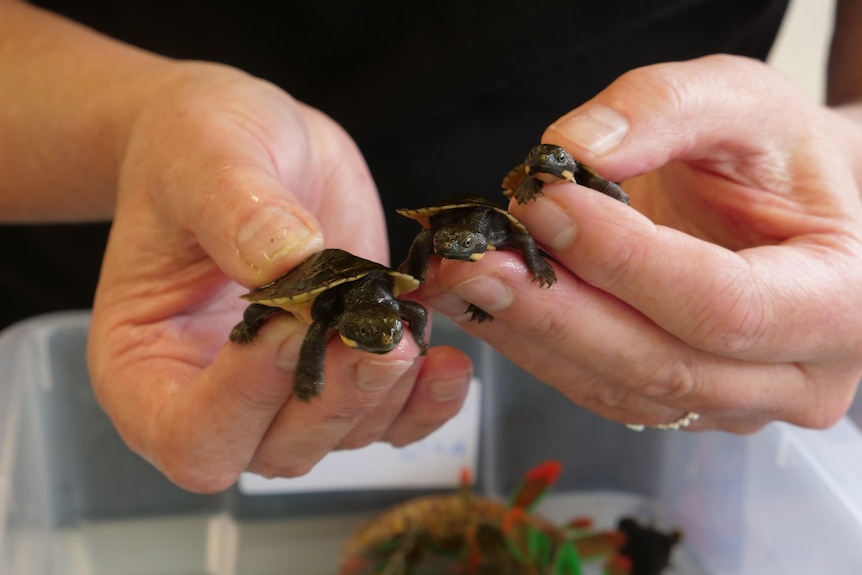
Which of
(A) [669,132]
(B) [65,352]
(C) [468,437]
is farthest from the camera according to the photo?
(C) [468,437]

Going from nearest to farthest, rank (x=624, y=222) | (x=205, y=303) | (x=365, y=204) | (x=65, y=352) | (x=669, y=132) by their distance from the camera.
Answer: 1. (x=624, y=222)
2. (x=669, y=132)
3. (x=205, y=303)
4. (x=365, y=204)
5. (x=65, y=352)

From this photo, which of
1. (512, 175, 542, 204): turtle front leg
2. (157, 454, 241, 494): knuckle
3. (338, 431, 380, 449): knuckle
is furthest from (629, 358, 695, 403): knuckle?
(157, 454, 241, 494): knuckle

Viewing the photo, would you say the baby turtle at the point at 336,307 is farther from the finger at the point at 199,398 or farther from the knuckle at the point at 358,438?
the knuckle at the point at 358,438

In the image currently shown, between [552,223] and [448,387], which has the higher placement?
[552,223]

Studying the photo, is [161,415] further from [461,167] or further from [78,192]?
[461,167]

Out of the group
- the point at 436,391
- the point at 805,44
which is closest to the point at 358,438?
the point at 436,391

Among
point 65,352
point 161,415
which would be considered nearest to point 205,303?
point 161,415

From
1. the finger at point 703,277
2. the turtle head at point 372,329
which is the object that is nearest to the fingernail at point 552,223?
the finger at point 703,277

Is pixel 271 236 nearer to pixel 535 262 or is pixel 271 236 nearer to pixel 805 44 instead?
pixel 535 262
